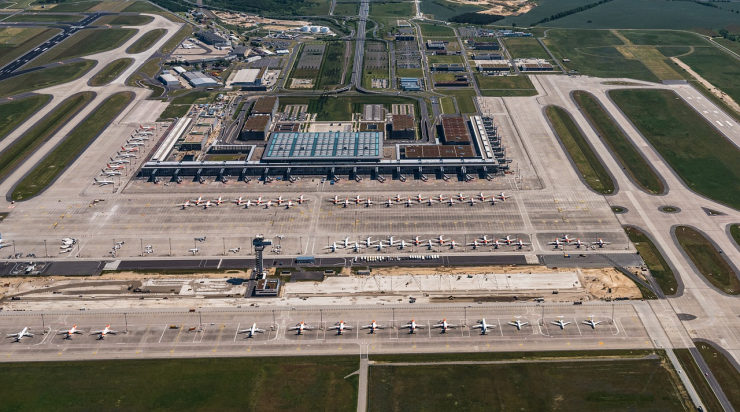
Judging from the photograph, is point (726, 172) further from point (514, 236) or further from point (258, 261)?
point (258, 261)

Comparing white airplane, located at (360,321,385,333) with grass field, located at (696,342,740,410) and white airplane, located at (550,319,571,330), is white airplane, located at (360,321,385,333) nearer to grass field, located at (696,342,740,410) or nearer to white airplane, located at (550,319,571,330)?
white airplane, located at (550,319,571,330)

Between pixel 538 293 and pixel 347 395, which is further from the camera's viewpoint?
pixel 538 293

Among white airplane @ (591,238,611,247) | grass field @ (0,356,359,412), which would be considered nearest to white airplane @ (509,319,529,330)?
grass field @ (0,356,359,412)

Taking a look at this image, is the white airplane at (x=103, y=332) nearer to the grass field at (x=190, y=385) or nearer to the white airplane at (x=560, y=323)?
the grass field at (x=190, y=385)

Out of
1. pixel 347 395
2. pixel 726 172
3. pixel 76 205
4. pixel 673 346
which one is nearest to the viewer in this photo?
pixel 347 395

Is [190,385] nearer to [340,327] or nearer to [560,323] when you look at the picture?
[340,327]

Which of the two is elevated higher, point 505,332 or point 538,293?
point 538,293

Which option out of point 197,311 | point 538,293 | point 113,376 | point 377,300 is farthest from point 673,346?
point 113,376
